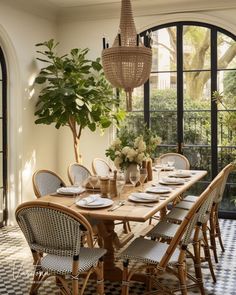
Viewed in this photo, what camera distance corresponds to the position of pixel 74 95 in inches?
222

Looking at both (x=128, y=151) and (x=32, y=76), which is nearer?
(x=128, y=151)

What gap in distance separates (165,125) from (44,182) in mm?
2757

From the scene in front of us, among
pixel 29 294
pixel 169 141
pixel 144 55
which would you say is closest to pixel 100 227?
pixel 29 294

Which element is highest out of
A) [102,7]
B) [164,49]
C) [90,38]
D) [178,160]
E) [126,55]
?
[102,7]

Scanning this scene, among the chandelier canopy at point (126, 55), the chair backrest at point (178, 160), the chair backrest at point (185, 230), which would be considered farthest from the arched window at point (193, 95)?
the chair backrest at point (185, 230)

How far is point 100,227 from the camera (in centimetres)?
355

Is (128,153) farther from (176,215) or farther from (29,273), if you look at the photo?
(29,273)

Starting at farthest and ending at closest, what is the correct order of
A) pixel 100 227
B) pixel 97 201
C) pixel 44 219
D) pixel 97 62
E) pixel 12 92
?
pixel 97 62 < pixel 12 92 < pixel 100 227 < pixel 97 201 < pixel 44 219

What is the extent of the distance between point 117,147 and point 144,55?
0.92m

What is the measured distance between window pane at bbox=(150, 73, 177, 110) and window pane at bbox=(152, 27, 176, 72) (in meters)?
0.12

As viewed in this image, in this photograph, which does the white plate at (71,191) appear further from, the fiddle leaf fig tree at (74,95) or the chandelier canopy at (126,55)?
the fiddle leaf fig tree at (74,95)

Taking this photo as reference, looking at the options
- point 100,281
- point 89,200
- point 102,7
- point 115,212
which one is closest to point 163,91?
point 102,7

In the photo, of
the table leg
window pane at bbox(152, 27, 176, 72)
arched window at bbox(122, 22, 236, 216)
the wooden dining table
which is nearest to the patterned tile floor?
the table leg

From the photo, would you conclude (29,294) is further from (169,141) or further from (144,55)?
(169,141)
